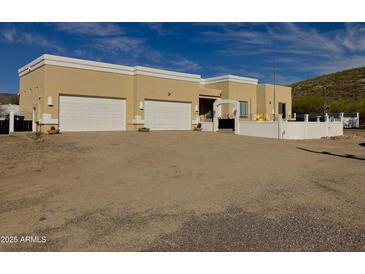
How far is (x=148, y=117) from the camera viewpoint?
23.3m

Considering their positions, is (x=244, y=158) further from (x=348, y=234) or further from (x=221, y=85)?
(x=221, y=85)

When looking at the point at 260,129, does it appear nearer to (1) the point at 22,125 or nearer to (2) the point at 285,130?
(2) the point at 285,130

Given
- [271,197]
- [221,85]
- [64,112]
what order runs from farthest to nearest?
[221,85] → [64,112] → [271,197]

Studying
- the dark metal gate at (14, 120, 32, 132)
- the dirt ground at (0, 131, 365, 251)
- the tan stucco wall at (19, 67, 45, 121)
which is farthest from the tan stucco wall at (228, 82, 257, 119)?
the dirt ground at (0, 131, 365, 251)

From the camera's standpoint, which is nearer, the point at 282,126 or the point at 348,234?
the point at 348,234

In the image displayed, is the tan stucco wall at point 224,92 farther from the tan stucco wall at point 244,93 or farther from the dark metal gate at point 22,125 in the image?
the dark metal gate at point 22,125

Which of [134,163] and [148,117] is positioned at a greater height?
[148,117]

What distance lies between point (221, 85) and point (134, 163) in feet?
69.2

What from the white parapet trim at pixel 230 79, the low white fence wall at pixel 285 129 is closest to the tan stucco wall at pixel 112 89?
the white parapet trim at pixel 230 79

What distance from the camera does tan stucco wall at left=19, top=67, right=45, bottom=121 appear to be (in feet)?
62.8

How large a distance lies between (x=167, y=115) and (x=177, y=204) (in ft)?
62.3
